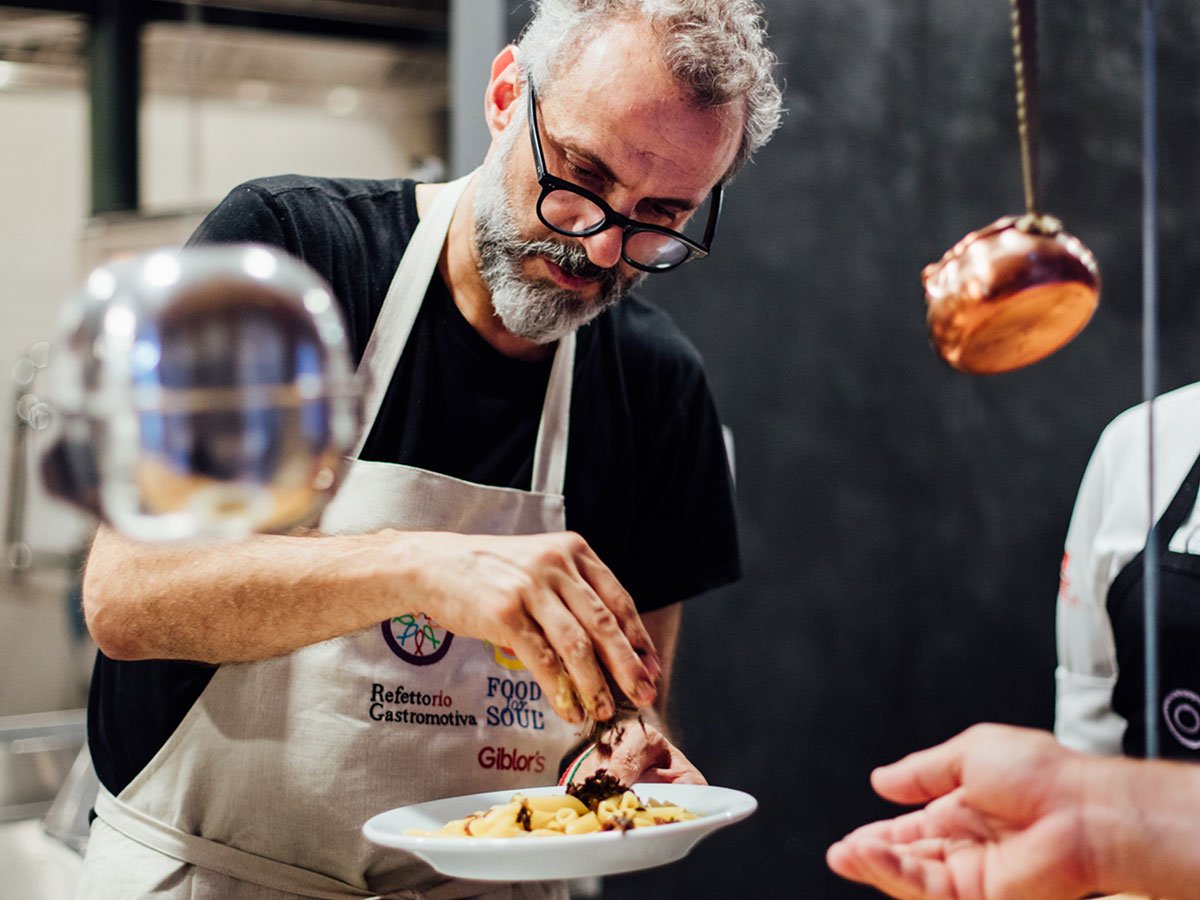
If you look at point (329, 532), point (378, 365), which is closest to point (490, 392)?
point (378, 365)

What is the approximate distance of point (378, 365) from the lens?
0.97 meters

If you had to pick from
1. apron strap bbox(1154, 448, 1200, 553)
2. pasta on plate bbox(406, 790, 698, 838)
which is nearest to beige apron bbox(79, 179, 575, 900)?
pasta on plate bbox(406, 790, 698, 838)

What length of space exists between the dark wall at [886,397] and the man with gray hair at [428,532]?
314mm

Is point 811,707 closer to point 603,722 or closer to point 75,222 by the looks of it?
point 603,722

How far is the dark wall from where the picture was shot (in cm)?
96

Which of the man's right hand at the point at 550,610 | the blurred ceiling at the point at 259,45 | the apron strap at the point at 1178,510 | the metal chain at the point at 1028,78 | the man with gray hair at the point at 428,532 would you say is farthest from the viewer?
the blurred ceiling at the point at 259,45

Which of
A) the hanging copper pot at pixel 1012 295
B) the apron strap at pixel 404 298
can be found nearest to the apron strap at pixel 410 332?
the apron strap at pixel 404 298

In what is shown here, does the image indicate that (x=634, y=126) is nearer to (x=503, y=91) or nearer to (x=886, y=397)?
(x=503, y=91)

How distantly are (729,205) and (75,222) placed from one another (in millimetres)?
1367

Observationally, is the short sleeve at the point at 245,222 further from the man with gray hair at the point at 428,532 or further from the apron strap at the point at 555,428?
the apron strap at the point at 555,428

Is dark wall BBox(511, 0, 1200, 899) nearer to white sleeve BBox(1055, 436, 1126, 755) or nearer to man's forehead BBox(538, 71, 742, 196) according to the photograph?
white sleeve BBox(1055, 436, 1126, 755)

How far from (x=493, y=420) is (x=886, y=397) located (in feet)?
3.90

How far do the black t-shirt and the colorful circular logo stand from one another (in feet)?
0.50

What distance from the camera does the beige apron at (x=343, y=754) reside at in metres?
0.88
